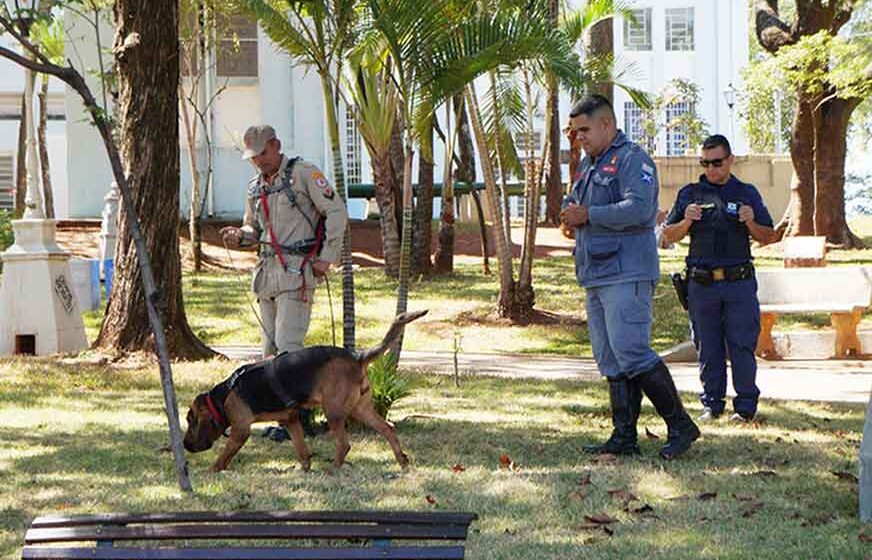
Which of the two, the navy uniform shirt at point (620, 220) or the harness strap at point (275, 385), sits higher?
the navy uniform shirt at point (620, 220)

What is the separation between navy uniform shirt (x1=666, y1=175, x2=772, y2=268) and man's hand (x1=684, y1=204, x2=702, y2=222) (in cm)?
14

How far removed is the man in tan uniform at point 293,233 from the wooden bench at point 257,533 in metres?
4.36

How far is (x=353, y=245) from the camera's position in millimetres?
28047

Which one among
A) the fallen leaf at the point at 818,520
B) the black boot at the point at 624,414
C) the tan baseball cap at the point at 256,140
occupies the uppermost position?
the tan baseball cap at the point at 256,140

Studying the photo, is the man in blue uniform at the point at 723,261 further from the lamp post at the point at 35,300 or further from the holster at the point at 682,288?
the lamp post at the point at 35,300

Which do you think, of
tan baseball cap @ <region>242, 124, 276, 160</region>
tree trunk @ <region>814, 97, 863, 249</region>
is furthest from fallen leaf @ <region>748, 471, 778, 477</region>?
tree trunk @ <region>814, 97, 863, 249</region>

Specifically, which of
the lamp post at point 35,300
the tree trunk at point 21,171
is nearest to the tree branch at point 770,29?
the lamp post at point 35,300

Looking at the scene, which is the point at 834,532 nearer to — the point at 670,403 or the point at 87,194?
the point at 670,403

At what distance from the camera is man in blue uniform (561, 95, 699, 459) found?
7773mm

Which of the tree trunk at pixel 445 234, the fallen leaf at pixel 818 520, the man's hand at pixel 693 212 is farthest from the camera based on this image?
the tree trunk at pixel 445 234

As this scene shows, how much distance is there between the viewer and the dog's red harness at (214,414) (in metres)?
7.65

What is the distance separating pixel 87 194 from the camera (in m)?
31.2

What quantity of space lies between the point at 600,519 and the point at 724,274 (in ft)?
11.6

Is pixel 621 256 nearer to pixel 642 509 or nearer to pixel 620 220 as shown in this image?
pixel 620 220
